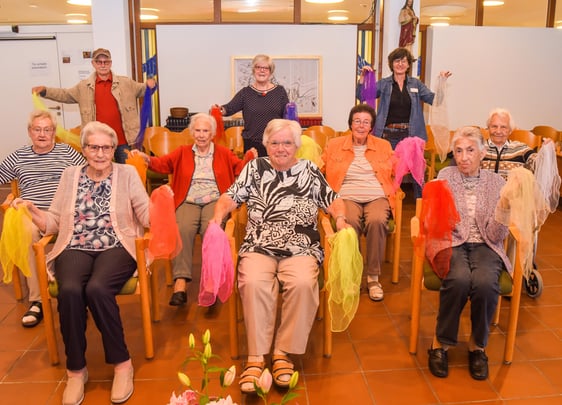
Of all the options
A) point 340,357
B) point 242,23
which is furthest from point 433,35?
point 340,357

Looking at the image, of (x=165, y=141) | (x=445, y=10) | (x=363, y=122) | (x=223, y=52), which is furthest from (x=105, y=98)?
(x=445, y=10)

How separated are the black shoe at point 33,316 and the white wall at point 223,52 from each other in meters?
3.45

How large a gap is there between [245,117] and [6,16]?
22.8 feet

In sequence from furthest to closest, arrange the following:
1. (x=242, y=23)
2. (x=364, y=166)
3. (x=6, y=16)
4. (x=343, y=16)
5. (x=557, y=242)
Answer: (x=6, y=16) → (x=343, y=16) → (x=242, y=23) → (x=557, y=242) → (x=364, y=166)

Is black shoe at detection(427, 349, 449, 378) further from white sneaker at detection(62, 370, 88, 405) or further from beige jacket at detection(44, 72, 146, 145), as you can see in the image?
beige jacket at detection(44, 72, 146, 145)

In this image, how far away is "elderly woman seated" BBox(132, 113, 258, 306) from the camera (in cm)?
372

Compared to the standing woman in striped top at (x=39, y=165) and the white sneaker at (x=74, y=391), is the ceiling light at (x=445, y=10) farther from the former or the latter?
the white sneaker at (x=74, y=391)

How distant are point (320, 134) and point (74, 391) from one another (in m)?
3.60

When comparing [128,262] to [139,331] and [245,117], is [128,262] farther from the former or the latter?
[245,117]

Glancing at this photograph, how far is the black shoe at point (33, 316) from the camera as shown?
Result: 330 centimetres

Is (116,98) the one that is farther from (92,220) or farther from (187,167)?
(92,220)

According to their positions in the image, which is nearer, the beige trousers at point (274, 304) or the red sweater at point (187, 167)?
the beige trousers at point (274, 304)

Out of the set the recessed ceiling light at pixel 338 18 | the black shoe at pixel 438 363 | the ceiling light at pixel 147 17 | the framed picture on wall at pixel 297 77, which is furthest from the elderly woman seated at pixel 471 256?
the ceiling light at pixel 147 17

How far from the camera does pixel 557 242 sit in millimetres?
4887
